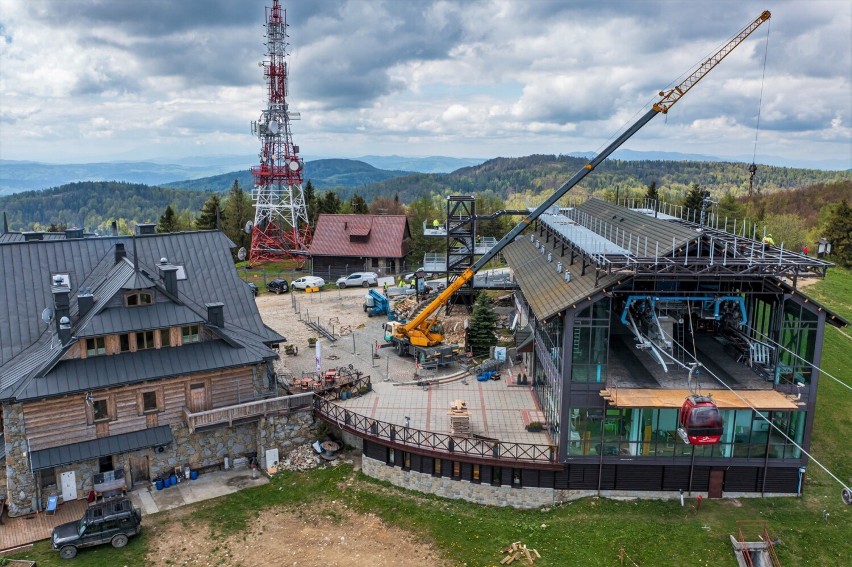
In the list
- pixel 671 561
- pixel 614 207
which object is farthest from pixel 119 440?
pixel 614 207

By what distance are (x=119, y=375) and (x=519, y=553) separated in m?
18.9

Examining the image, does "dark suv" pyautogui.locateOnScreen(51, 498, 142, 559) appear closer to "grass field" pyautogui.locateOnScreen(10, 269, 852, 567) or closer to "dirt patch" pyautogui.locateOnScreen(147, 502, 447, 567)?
"grass field" pyautogui.locateOnScreen(10, 269, 852, 567)

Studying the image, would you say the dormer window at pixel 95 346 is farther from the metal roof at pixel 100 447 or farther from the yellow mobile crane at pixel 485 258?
the yellow mobile crane at pixel 485 258

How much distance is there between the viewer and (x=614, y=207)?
4138cm

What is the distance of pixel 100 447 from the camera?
26.0 metres

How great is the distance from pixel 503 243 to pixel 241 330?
52.9 ft

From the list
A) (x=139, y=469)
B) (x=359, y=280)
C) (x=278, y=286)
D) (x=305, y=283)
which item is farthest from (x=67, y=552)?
(x=359, y=280)

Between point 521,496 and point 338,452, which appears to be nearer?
point 521,496

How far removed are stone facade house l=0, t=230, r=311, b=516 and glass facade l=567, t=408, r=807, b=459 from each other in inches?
550

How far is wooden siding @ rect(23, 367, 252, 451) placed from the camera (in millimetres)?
25156

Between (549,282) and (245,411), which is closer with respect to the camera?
(245,411)

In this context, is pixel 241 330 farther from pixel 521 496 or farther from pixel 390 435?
pixel 521 496

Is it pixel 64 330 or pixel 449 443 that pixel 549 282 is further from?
pixel 64 330

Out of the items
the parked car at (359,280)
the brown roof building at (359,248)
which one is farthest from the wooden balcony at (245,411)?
the brown roof building at (359,248)
